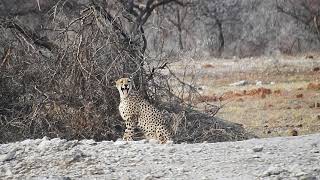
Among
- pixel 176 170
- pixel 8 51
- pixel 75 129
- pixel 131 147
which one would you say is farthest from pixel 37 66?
pixel 176 170

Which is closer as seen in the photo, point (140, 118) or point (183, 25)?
point (140, 118)

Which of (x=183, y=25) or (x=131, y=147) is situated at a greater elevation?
(x=183, y=25)

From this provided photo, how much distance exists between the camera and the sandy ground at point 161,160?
6531mm

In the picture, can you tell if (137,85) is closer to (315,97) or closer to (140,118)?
(140,118)

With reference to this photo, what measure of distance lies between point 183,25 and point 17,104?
21213mm

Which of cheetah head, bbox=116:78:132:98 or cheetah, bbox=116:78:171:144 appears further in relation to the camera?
cheetah head, bbox=116:78:132:98

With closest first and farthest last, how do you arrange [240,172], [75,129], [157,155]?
[240,172]
[157,155]
[75,129]

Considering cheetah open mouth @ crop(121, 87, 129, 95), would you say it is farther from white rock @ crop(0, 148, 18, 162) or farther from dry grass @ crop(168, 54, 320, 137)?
white rock @ crop(0, 148, 18, 162)

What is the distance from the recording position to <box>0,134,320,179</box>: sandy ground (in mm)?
6531

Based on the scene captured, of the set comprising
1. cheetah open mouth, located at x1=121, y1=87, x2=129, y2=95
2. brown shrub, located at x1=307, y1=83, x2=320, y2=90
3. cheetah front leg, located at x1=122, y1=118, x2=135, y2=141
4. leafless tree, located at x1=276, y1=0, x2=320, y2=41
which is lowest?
cheetah front leg, located at x1=122, y1=118, x2=135, y2=141

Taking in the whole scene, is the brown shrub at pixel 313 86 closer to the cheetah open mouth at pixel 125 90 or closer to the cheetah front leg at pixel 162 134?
the cheetah open mouth at pixel 125 90

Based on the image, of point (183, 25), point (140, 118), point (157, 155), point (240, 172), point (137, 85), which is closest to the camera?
point (240, 172)

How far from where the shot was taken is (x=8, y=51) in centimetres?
1081

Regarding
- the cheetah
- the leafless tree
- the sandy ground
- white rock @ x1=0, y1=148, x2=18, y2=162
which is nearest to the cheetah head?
the cheetah
